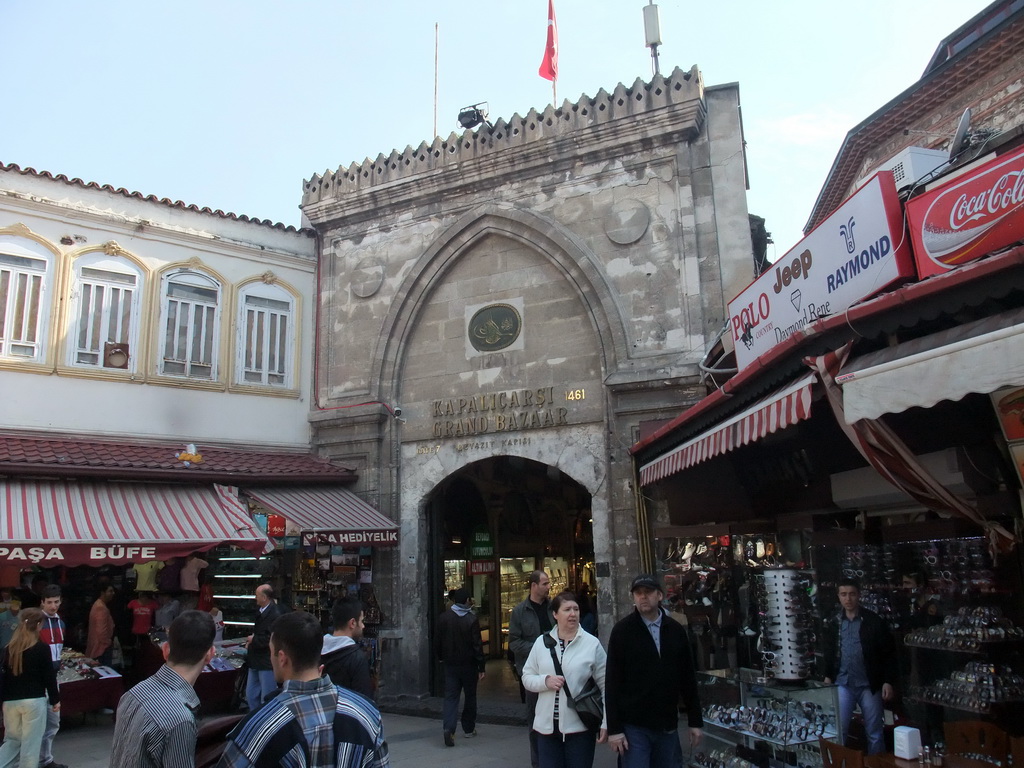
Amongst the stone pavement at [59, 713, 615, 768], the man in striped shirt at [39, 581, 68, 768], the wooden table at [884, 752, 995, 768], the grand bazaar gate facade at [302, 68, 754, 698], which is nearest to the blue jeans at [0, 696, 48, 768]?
the man in striped shirt at [39, 581, 68, 768]

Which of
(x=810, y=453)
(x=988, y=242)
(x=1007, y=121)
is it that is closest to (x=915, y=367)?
(x=988, y=242)

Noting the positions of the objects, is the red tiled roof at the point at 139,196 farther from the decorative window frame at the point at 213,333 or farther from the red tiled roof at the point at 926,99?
the red tiled roof at the point at 926,99

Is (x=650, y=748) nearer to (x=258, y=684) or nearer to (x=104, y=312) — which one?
(x=258, y=684)

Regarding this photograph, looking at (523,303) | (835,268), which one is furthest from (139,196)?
(835,268)

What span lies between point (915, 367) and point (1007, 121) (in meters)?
12.1

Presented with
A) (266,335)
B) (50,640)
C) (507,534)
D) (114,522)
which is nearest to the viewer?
(50,640)

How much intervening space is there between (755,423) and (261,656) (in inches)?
208

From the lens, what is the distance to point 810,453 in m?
8.03

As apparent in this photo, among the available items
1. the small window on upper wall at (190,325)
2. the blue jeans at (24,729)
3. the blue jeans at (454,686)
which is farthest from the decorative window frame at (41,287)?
the blue jeans at (454,686)

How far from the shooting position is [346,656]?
4375mm

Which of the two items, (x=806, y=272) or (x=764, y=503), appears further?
(x=764, y=503)

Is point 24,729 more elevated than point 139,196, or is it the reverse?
point 139,196

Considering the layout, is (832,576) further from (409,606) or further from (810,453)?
(409,606)

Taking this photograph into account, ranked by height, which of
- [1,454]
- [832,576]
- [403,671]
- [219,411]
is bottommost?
[403,671]
